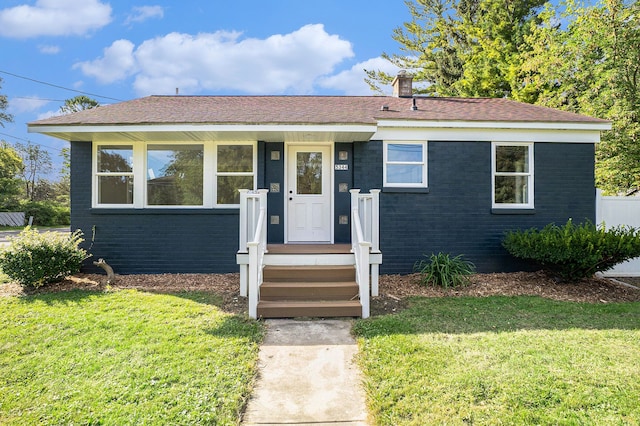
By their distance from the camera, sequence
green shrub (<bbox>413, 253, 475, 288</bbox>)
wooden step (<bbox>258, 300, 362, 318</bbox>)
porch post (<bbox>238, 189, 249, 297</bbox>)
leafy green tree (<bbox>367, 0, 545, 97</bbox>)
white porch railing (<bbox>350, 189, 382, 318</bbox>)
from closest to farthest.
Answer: wooden step (<bbox>258, 300, 362, 318</bbox>) < porch post (<bbox>238, 189, 249, 297</bbox>) < white porch railing (<bbox>350, 189, 382, 318</bbox>) < green shrub (<bbox>413, 253, 475, 288</bbox>) < leafy green tree (<bbox>367, 0, 545, 97</bbox>)

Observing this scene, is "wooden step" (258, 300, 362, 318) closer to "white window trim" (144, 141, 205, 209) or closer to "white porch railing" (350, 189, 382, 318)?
"white porch railing" (350, 189, 382, 318)

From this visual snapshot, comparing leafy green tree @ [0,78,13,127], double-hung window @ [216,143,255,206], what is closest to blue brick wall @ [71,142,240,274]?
double-hung window @ [216,143,255,206]

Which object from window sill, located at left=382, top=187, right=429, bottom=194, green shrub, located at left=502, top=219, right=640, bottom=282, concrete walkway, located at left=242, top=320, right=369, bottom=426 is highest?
window sill, located at left=382, top=187, right=429, bottom=194

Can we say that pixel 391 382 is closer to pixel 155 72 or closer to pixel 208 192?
pixel 208 192

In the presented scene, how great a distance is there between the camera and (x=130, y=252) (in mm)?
7250

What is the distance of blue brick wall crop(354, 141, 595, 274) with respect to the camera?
7320 millimetres

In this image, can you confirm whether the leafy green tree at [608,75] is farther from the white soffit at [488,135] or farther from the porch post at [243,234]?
the porch post at [243,234]

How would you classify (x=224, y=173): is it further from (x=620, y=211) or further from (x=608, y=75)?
(x=608, y=75)

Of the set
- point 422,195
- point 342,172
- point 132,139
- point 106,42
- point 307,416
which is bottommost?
point 307,416

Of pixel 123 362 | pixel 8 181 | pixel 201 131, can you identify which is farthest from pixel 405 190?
pixel 8 181

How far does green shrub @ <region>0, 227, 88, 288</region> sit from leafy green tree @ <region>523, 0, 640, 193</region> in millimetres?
14482

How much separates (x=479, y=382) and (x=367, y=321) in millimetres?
1830

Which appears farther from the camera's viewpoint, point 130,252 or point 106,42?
point 106,42

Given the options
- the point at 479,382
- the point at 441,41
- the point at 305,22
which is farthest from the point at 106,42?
the point at 479,382
